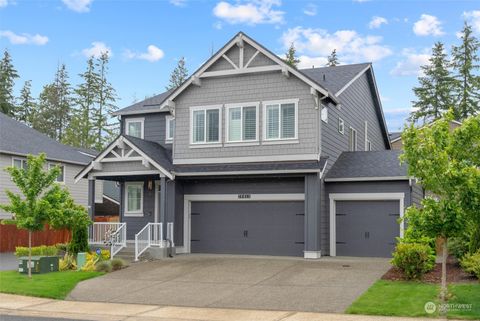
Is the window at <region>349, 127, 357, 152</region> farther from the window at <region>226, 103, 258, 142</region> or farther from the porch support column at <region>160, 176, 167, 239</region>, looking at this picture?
the porch support column at <region>160, 176, 167, 239</region>

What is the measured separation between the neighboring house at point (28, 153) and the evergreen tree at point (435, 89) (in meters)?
33.9

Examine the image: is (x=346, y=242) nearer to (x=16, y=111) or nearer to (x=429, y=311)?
(x=429, y=311)

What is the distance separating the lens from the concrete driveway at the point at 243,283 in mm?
14287

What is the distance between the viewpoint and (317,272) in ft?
58.3

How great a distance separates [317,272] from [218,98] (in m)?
8.72

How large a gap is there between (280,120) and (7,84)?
56.1 meters

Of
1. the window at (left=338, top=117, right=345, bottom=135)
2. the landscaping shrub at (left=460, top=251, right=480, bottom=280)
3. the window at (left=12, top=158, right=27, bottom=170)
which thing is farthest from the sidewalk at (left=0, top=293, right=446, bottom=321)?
the window at (left=12, top=158, right=27, bottom=170)

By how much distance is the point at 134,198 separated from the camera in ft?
85.4

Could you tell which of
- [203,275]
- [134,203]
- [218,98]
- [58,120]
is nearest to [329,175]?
[218,98]

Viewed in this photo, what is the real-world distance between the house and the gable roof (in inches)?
407

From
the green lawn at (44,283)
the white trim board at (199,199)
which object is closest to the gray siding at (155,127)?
the white trim board at (199,199)

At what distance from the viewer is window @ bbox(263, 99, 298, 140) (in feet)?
72.6

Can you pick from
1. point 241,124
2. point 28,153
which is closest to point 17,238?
point 28,153

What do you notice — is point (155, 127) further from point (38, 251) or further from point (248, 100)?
point (38, 251)
